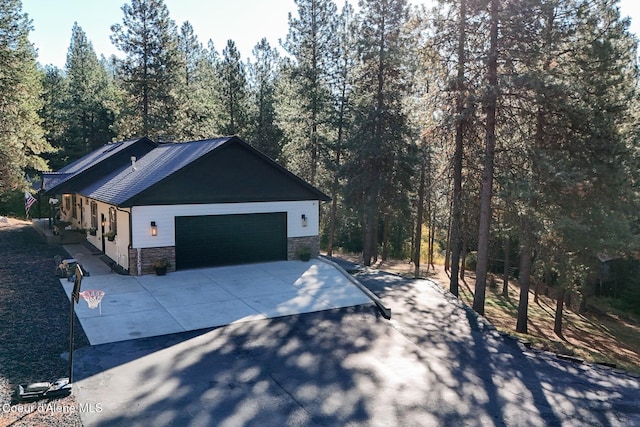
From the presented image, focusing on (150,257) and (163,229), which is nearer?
(150,257)

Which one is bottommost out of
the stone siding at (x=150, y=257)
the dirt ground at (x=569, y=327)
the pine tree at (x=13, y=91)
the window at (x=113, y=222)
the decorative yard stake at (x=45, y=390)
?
the dirt ground at (x=569, y=327)

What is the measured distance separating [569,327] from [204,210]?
16749 mm

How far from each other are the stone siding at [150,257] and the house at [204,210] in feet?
0.10

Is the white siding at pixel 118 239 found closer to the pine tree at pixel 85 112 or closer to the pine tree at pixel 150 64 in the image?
the pine tree at pixel 150 64

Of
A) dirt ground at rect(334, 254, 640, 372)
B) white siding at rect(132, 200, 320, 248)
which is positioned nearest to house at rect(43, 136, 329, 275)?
white siding at rect(132, 200, 320, 248)

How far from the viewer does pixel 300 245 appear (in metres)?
18.6

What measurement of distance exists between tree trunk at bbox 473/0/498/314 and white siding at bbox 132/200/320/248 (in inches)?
252

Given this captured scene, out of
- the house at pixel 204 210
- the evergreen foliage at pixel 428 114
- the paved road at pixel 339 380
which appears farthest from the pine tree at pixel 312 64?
the paved road at pixel 339 380

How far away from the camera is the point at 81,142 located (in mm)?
40031

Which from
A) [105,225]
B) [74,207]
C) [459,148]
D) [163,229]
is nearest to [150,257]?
[163,229]

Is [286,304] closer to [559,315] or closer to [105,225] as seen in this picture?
[105,225]

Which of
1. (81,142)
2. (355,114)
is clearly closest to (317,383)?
(355,114)

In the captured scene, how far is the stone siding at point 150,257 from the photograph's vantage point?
15.4 m

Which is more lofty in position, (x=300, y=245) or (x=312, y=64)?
(x=312, y=64)
